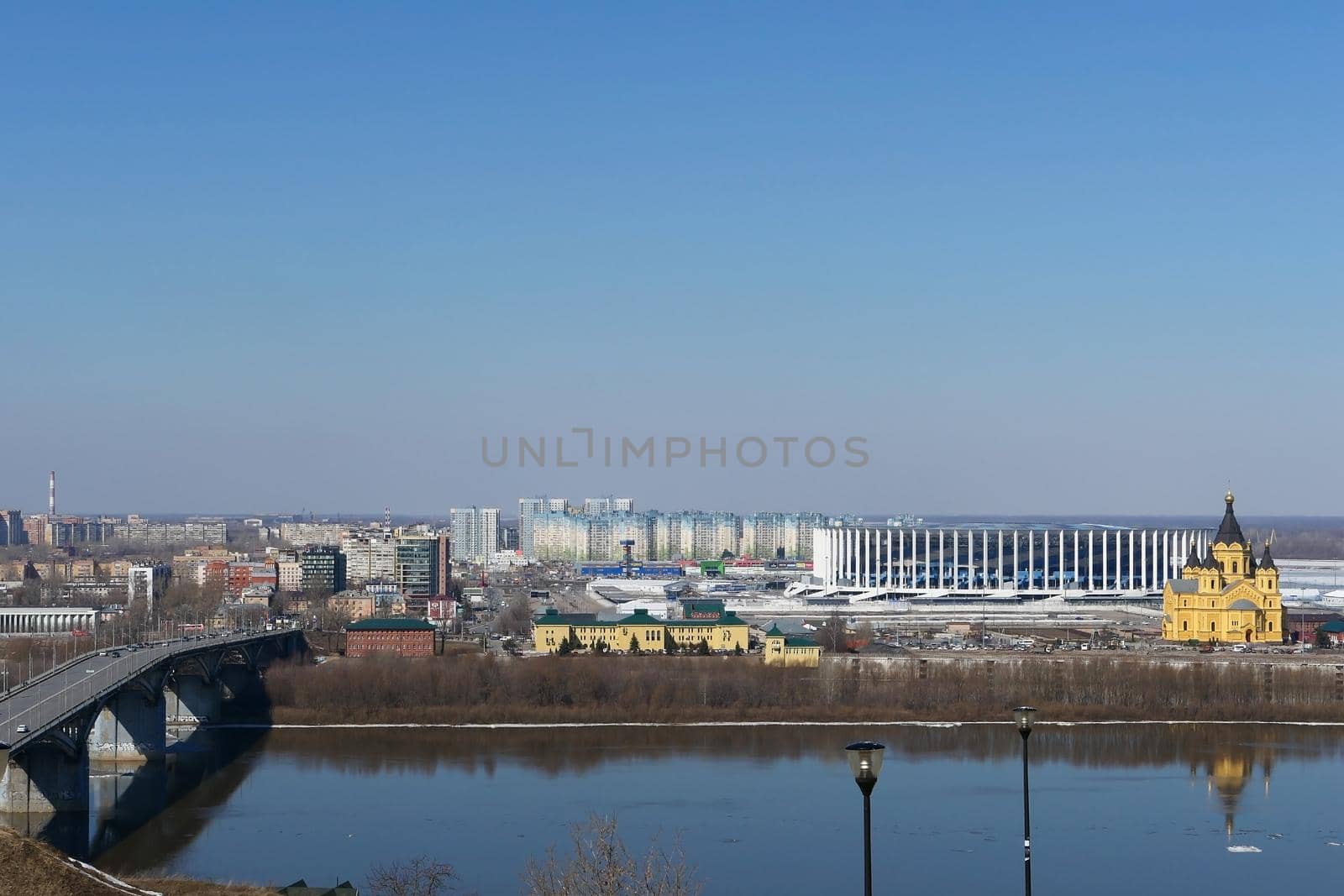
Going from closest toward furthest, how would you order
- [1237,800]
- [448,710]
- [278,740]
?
1. [1237,800]
2. [278,740]
3. [448,710]

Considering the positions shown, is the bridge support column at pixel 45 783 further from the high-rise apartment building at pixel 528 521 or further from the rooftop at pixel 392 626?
the high-rise apartment building at pixel 528 521

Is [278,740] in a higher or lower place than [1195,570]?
lower

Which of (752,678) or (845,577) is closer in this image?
(752,678)

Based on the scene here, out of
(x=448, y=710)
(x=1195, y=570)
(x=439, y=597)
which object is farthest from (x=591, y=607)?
(x=448, y=710)

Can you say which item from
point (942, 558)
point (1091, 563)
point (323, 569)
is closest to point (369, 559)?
point (323, 569)

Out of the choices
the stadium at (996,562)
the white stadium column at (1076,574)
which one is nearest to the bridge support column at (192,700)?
the stadium at (996,562)

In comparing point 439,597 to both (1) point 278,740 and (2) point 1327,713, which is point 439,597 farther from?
(2) point 1327,713
